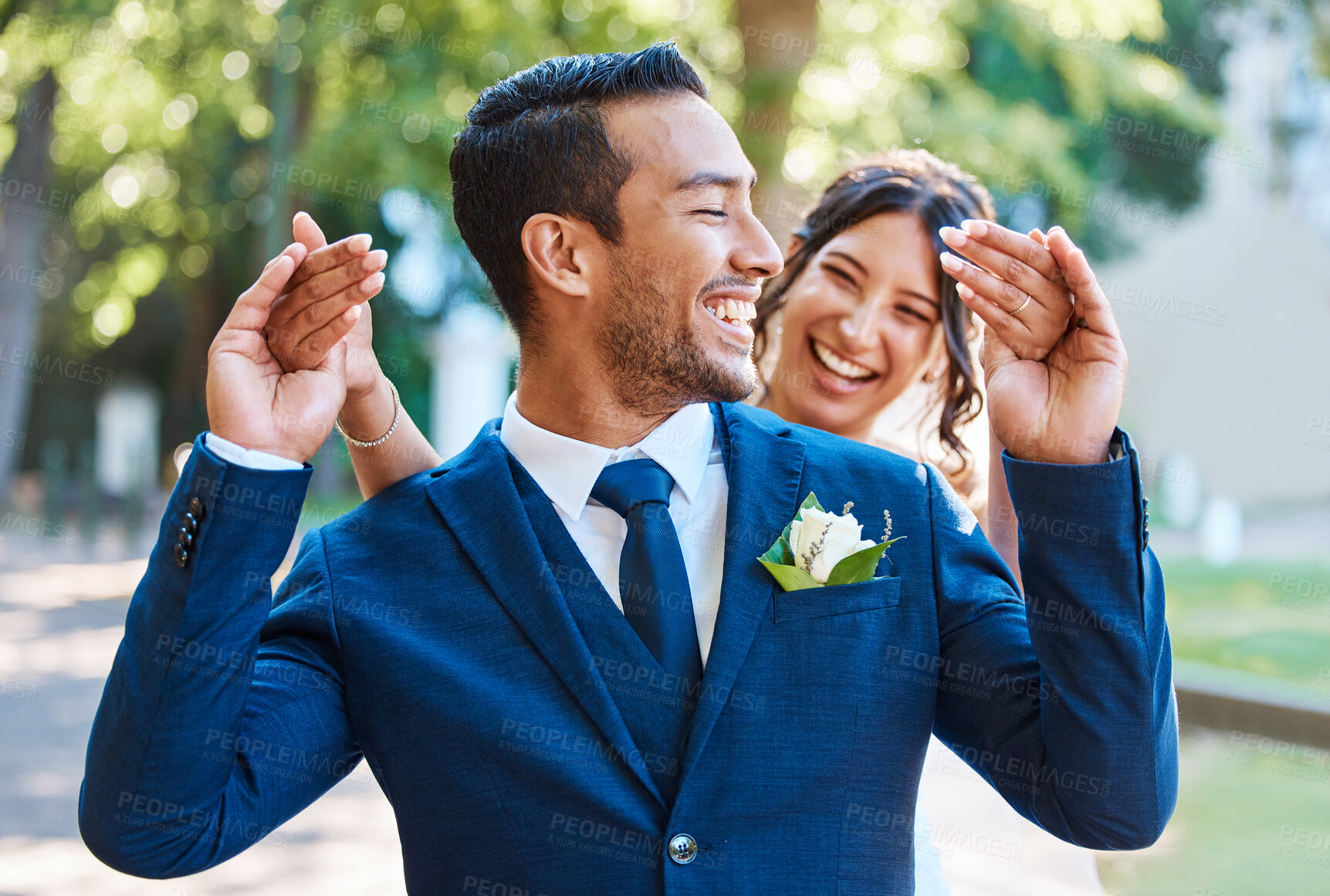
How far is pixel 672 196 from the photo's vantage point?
87.3 inches

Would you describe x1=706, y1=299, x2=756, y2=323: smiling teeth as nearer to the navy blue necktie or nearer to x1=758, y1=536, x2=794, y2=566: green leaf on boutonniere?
the navy blue necktie

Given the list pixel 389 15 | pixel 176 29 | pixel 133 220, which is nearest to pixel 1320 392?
pixel 389 15

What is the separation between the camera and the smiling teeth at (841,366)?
3.46 metres

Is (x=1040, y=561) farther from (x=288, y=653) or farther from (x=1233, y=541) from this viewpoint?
(x=1233, y=541)

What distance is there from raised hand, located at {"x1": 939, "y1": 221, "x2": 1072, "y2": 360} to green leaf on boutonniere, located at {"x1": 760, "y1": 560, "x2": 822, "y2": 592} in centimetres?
50

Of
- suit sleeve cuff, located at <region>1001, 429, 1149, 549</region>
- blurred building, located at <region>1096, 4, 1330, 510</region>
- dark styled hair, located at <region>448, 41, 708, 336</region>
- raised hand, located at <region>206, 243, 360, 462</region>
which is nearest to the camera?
suit sleeve cuff, located at <region>1001, 429, 1149, 549</region>

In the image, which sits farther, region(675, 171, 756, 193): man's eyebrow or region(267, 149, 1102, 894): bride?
region(267, 149, 1102, 894): bride

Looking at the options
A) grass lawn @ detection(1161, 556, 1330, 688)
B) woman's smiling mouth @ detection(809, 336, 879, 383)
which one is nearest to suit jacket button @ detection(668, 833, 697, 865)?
woman's smiling mouth @ detection(809, 336, 879, 383)

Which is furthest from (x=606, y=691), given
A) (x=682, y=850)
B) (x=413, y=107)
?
(x=413, y=107)

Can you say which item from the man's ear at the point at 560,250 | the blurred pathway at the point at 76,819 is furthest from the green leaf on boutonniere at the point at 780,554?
the blurred pathway at the point at 76,819

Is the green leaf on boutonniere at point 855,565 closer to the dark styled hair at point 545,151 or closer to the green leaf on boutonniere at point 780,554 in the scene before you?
the green leaf on boutonniere at point 780,554

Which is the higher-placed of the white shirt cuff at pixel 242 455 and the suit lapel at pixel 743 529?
the white shirt cuff at pixel 242 455

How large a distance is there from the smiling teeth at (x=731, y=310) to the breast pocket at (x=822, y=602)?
1.85ft

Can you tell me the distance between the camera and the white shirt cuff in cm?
176
